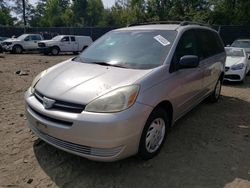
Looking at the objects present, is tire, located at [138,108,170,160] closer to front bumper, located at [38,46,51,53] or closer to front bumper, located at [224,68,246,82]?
front bumper, located at [224,68,246,82]

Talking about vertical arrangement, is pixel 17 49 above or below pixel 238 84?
below

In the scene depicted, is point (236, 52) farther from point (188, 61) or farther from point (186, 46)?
point (188, 61)

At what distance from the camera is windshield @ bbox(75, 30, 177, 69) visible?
388cm

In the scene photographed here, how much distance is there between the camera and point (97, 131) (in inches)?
115

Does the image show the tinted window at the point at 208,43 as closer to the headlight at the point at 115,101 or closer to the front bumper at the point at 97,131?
the headlight at the point at 115,101

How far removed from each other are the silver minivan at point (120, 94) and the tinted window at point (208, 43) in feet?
1.07

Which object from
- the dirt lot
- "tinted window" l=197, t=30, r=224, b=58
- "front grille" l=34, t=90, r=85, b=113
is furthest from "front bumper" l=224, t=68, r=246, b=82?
"front grille" l=34, t=90, r=85, b=113

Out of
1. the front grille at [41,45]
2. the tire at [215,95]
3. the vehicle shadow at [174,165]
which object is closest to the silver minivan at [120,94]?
the vehicle shadow at [174,165]

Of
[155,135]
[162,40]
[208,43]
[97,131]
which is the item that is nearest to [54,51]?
[208,43]

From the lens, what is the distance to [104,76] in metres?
3.49

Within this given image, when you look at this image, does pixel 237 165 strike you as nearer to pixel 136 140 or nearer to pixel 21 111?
pixel 136 140

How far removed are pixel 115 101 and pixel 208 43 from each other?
3311 mm

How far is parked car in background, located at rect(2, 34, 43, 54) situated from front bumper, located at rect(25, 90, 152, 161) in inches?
780

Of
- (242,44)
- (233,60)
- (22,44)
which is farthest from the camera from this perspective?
(22,44)
